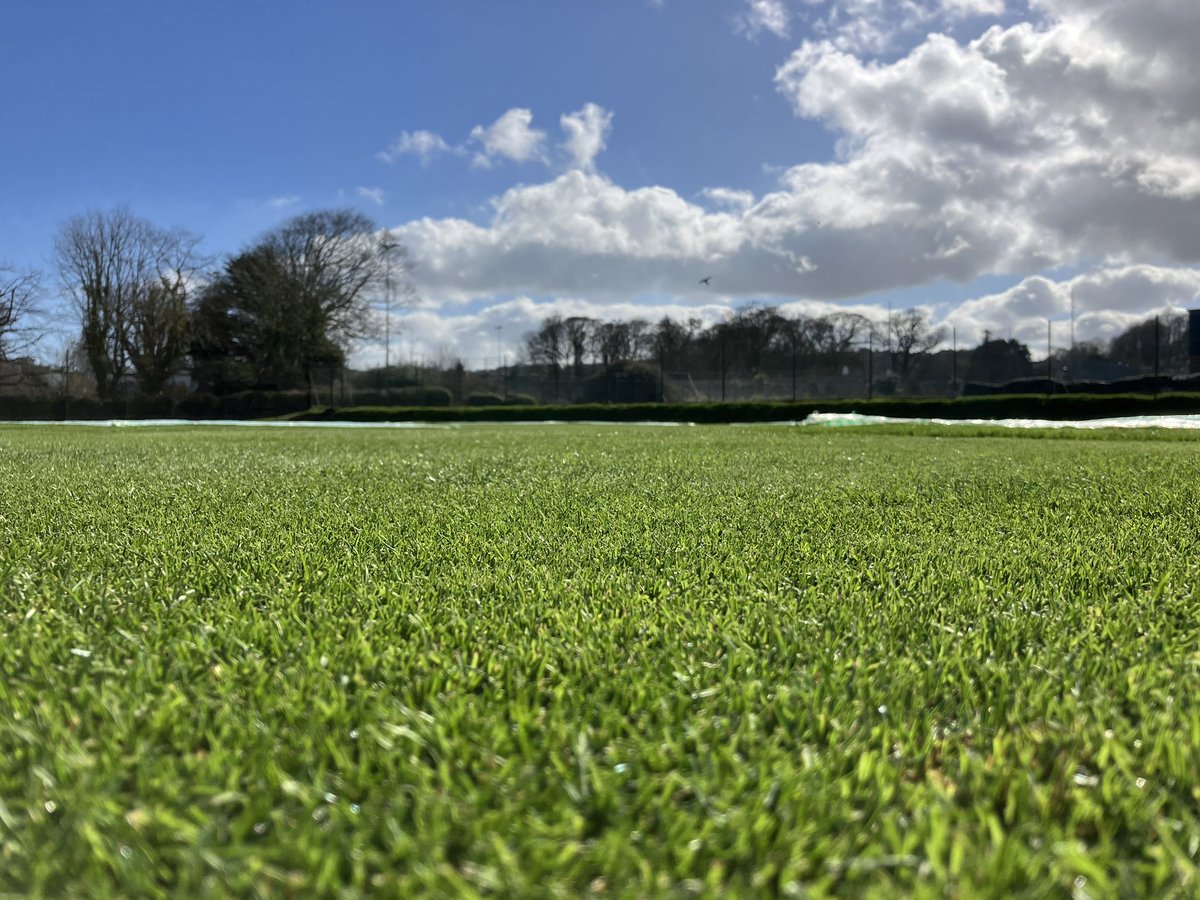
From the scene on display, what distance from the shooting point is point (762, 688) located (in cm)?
101

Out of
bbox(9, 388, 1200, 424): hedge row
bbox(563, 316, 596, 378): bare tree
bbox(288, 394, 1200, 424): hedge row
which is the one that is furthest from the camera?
bbox(563, 316, 596, 378): bare tree

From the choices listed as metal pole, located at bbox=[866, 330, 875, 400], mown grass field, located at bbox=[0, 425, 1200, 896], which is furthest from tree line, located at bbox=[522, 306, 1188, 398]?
mown grass field, located at bbox=[0, 425, 1200, 896]

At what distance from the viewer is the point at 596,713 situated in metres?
0.93

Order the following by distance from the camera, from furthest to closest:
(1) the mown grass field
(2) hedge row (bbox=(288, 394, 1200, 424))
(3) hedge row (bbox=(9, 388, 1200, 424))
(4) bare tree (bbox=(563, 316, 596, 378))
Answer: (4) bare tree (bbox=(563, 316, 596, 378)) < (3) hedge row (bbox=(9, 388, 1200, 424)) < (2) hedge row (bbox=(288, 394, 1200, 424)) < (1) the mown grass field

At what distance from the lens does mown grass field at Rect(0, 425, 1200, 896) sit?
641mm

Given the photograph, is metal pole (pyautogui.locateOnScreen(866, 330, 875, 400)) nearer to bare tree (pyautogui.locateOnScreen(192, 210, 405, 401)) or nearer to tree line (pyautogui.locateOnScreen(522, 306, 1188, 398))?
tree line (pyautogui.locateOnScreen(522, 306, 1188, 398))

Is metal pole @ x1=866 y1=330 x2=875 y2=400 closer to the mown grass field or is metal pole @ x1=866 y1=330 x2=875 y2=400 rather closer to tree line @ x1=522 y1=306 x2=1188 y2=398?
tree line @ x1=522 y1=306 x2=1188 y2=398

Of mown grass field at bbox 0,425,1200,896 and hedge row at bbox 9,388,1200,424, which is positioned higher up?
hedge row at bbox 9,388,1200,424

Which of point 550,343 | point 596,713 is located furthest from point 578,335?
point 596,713

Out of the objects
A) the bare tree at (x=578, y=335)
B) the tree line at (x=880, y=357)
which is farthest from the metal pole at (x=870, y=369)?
the bare tree at (x=578, y=335)

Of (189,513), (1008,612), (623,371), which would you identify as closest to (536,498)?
(189,513)

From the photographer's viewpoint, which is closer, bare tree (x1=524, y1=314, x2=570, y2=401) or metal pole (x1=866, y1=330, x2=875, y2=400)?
metal pole (x1=866, y1=330, x2=875, y2=400)

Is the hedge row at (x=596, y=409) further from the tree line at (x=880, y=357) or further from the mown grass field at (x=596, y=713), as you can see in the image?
the mown grass field at (x=596, y=713)

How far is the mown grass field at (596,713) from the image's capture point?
2.10ft
